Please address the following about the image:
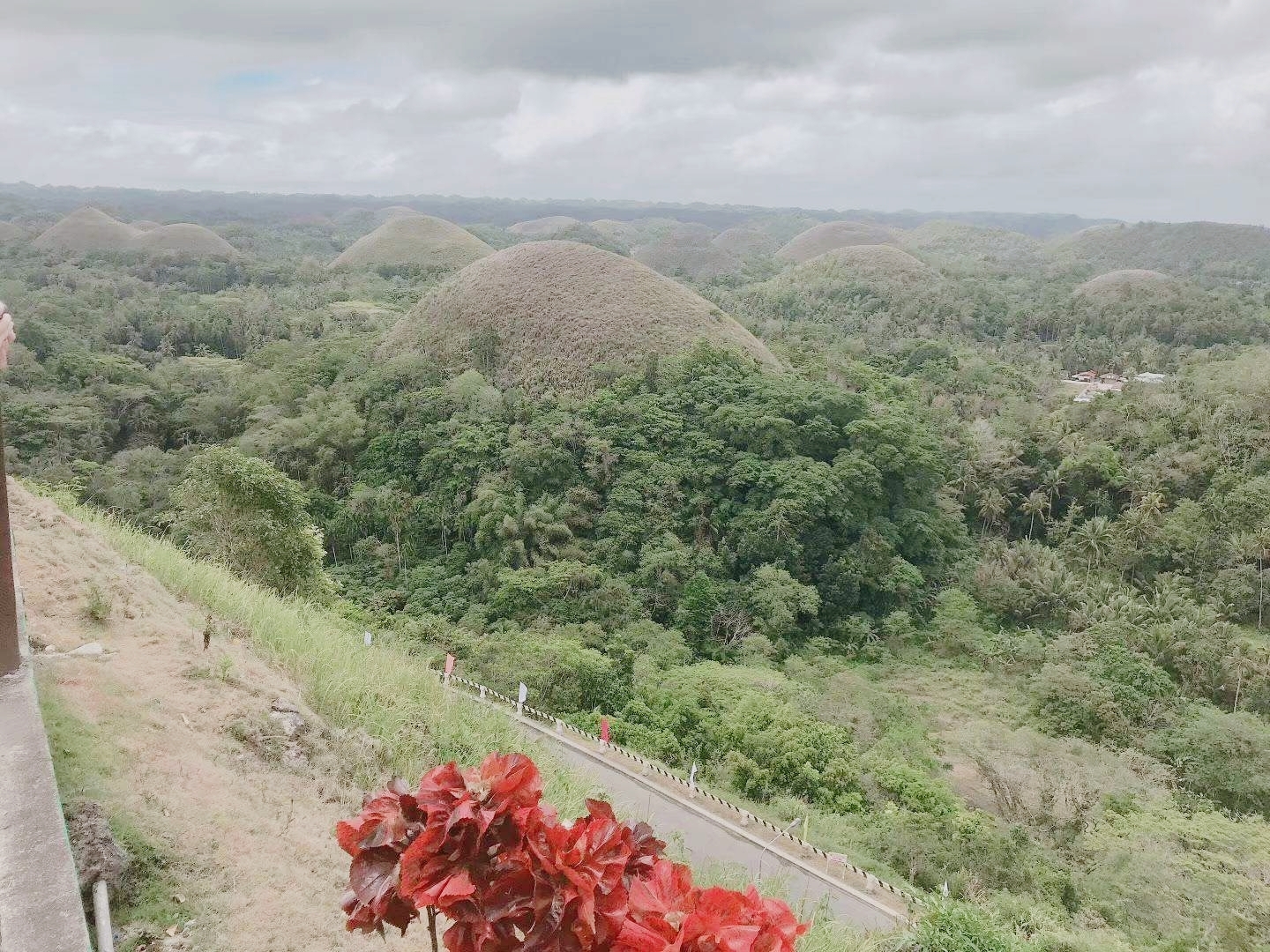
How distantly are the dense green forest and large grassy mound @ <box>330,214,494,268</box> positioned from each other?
3877cm

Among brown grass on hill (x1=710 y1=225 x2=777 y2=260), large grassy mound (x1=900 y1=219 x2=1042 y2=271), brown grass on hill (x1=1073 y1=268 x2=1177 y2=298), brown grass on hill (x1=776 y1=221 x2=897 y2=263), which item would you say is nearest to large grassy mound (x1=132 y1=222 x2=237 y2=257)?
brown grass on hill (x1=710 y1=225 x2=777 y2=260)

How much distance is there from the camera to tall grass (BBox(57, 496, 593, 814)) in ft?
14.9

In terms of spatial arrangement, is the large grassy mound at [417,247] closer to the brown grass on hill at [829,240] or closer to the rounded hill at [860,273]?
the rounded hill at [860,273]

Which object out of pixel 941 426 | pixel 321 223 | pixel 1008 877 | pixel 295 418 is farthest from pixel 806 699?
pixel 321 223

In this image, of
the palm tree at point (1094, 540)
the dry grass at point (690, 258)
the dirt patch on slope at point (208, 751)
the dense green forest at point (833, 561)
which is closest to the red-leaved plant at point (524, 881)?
the dirt patch on slope at point (208, 751)

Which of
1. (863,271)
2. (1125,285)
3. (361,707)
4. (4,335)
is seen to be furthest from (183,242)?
(4,335)

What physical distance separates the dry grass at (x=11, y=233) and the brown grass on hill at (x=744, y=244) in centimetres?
6519

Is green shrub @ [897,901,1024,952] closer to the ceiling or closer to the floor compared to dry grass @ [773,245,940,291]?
closer to the floor

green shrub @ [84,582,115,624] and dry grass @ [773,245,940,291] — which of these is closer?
green shrub @ [84,582,115,624]

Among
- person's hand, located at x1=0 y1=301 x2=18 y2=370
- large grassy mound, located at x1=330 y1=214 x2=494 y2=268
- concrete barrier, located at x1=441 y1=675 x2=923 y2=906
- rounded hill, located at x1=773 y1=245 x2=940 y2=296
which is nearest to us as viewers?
person's hand, located at x1=0 y1=301 x2=18 y2=370

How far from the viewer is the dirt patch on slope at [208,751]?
2.96 metres

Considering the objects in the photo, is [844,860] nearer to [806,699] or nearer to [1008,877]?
[1008,877]

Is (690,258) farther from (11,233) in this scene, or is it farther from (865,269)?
(11,233)

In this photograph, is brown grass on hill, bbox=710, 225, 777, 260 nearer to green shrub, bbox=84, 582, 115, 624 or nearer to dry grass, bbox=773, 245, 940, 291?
dry grass, bbox=773, 245, 940, 291
